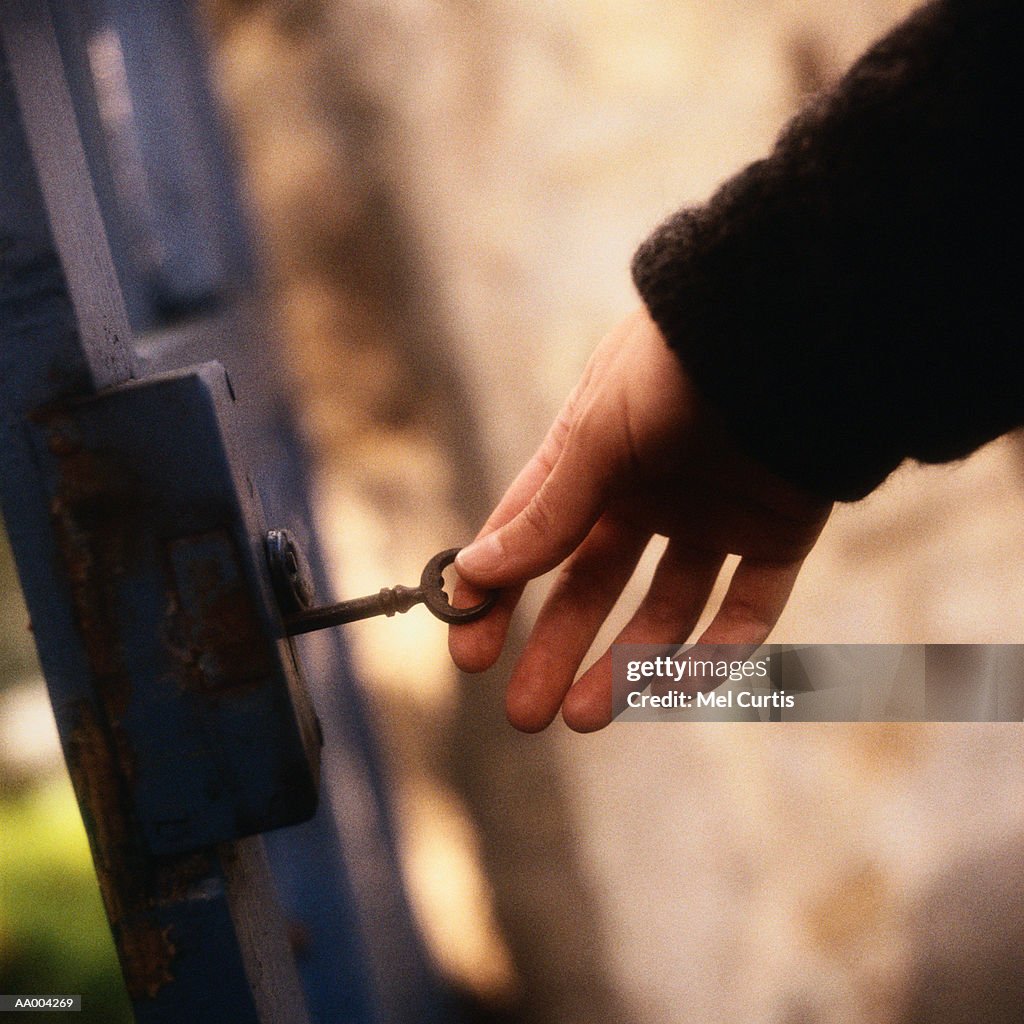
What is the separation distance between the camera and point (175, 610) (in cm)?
35

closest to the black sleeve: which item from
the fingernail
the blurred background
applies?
the fingernail

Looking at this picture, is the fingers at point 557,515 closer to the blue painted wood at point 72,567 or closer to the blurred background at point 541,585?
the blue painted wood at point 72,567

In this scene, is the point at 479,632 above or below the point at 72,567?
below

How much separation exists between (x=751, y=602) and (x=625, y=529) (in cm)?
14

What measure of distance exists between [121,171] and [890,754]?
131 centimetres

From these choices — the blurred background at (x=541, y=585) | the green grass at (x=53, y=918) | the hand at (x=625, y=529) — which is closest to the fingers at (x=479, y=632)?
the hand at (x=625, y=529)

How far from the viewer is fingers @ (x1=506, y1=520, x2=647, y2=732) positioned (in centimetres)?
62

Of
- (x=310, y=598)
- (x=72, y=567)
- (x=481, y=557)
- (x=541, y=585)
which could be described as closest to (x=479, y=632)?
(x=481, y=557)

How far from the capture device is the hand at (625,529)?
1.66ft

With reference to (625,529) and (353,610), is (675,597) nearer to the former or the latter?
(625,529)

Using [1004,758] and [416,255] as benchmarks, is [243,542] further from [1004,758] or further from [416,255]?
[1004,758]

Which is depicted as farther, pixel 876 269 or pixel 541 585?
pixel 541 585

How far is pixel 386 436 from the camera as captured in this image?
0.94 metres

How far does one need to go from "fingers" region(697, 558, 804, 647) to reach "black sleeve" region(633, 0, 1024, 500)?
0.62 feet
